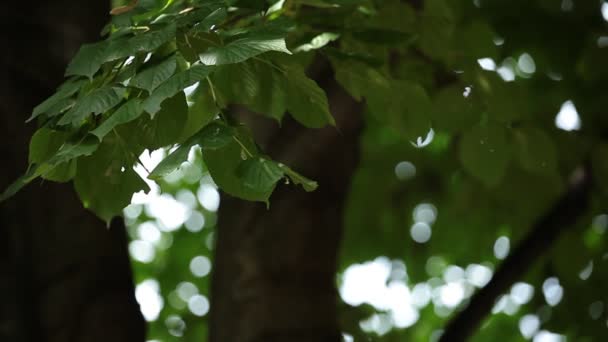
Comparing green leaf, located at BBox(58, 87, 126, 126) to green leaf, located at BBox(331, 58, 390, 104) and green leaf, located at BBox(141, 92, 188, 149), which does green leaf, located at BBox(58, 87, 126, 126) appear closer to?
green leaf, located at BBox(141, 92, 188, 149)

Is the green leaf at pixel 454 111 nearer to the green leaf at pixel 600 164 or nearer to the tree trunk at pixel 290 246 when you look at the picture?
the tree trunk at pixel 290 246

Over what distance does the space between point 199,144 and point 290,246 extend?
158 cm

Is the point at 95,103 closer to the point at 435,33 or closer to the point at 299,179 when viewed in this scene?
the point at 299,179

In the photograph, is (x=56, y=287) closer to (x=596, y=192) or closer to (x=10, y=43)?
(x=10, y=43)

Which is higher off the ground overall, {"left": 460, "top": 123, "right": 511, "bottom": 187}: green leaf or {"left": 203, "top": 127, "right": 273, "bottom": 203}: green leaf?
{"left": 203, "top": 127, "right": 273, "bottom": 203}: green leaf

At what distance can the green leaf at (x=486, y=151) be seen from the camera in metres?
A: 2.35

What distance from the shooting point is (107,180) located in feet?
5.46

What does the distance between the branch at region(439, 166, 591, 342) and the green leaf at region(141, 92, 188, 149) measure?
5.11ft

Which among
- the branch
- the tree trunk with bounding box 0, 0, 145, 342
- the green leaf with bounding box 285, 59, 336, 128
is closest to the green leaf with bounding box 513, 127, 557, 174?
the branch

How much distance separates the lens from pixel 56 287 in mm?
2309

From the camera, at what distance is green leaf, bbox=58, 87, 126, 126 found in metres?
1.37

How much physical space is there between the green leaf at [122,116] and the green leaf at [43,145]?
227mm

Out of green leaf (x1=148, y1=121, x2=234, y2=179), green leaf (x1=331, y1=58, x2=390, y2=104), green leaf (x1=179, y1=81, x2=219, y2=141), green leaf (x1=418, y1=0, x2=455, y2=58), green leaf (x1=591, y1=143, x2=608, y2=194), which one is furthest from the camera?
green leaf (x1=591, y1=143, x2=608, y2=194)

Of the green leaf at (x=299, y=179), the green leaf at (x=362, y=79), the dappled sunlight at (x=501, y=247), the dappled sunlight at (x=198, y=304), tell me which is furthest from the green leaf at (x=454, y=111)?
the dappled sunlight at (x=198, y=304)
